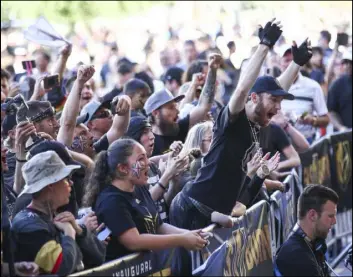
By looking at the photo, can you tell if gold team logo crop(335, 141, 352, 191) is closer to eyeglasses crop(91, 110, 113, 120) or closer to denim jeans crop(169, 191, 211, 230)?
eyeglasses crop(91, 110, 113, 120)

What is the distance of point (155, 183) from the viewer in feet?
32.7

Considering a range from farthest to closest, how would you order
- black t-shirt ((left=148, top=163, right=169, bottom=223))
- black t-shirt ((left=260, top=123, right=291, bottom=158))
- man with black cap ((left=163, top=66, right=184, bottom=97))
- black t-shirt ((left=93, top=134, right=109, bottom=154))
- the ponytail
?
man with black cap ((left=163, top=66, right=184, bottom=97)), black t-shirt ((left=260, top=123, right=291, bottom=158)), black t-shirt ((left=93, top=134, right=109, bottom=154)), black t-shirt ((left=148, top=163, right=169, bottom=223)), the ponytail

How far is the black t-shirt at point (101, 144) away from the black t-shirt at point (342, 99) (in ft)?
28.2

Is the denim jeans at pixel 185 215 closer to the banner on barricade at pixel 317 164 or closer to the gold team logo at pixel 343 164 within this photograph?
the banner on barricade at pixel 317 164

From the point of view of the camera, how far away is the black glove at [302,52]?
37.6ft

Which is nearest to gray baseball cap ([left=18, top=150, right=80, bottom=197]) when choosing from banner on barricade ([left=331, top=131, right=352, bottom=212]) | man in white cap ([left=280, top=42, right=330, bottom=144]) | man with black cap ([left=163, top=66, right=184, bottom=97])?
man in white cap ([left=280, top=42, right=330, bottom=144])

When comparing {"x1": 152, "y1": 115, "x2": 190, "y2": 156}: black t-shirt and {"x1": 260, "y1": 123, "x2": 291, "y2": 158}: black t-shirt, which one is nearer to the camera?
{"x1": 152, "y1": 115, "x2": 190, "y2": 156}: black t-shirt

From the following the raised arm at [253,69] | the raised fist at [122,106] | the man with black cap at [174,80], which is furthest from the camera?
the man with black cap at [174,80]

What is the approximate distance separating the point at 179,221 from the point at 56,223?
2549 mm

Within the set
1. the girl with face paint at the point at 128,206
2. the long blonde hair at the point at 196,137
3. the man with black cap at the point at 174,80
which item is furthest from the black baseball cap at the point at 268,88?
the man with black cap at the point at 174,80

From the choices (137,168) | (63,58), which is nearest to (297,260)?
(137,168)

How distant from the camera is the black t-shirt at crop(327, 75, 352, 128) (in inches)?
730

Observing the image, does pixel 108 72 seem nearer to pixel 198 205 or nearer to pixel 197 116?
pixel 197 116

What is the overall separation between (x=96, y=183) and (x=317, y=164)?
23.8 feet
